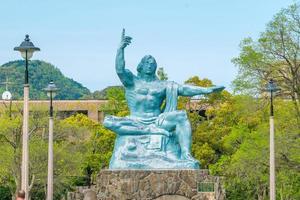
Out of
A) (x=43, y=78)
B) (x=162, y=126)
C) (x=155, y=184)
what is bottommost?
(x=155, y=184)

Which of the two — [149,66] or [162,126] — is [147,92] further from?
[162,126]

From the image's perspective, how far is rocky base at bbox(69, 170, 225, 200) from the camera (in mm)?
31172

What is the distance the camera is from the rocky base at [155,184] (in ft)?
102

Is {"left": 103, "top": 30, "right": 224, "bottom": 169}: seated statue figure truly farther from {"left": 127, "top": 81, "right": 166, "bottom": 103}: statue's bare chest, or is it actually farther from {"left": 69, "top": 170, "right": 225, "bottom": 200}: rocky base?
{"left": 69, "top": 170, "right": 225, "bottom": 200}: rocky base

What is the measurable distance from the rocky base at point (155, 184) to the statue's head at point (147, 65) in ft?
12.4

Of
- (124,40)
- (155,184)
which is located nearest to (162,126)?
(155,184)

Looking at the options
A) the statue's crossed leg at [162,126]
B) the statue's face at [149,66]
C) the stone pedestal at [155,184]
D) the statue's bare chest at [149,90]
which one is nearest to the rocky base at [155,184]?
the stone pedestal at [155,184]

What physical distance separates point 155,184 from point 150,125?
2366 mm

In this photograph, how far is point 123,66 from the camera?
33.0 m

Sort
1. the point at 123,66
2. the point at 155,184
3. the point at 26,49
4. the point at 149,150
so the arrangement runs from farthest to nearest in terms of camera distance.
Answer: the point at 123,66 → the point at 149,150 → the point at 155,184 → the point at 26,49

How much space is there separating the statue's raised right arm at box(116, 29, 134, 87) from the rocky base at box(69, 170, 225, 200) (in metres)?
3.35

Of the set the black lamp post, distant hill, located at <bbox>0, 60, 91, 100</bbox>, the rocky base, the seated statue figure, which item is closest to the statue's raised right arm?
the seated statue figure

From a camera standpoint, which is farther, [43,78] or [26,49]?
[43,78]

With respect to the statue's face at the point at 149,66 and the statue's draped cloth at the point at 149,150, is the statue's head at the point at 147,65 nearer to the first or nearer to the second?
the statue's face at the point at 149,66
